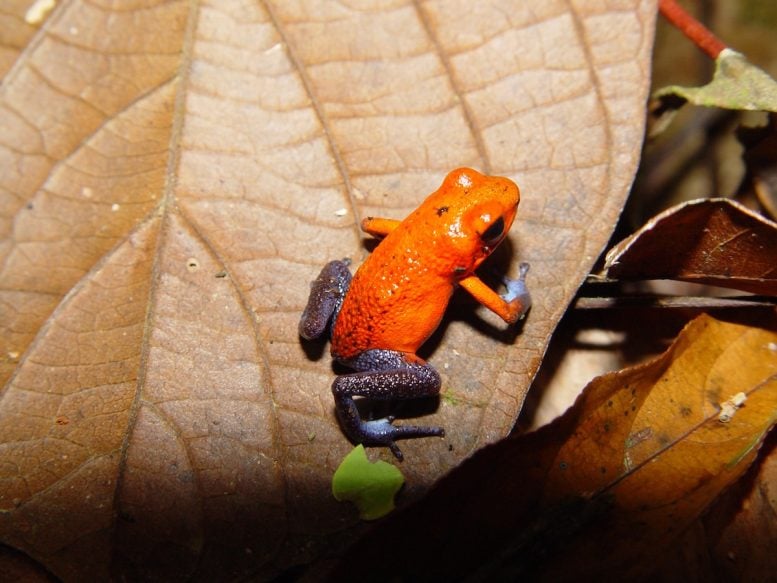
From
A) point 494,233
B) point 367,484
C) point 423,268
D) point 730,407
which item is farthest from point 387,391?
point 730,407

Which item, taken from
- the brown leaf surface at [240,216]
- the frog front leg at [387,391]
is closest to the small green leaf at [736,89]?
the brown leaf surface at [240,216]

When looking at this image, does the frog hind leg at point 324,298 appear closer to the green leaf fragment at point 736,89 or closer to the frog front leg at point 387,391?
the frog front leg at point 387,391

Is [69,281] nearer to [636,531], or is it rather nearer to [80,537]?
[80,537]

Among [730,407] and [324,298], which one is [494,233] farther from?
[730,407]

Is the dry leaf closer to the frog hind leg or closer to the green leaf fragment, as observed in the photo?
the green leaf fragment

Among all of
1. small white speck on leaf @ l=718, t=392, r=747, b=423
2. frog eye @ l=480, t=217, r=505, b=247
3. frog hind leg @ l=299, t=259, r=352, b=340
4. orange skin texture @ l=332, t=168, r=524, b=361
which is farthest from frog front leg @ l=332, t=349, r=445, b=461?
small white speck on leaf @ l=718, t=392, r=747, b=423

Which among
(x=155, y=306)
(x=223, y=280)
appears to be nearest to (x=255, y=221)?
(x=223, y=280)

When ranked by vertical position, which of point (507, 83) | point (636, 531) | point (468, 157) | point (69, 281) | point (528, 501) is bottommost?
point (636, 531)

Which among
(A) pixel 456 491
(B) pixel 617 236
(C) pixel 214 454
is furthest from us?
(B) pixel 617 236
